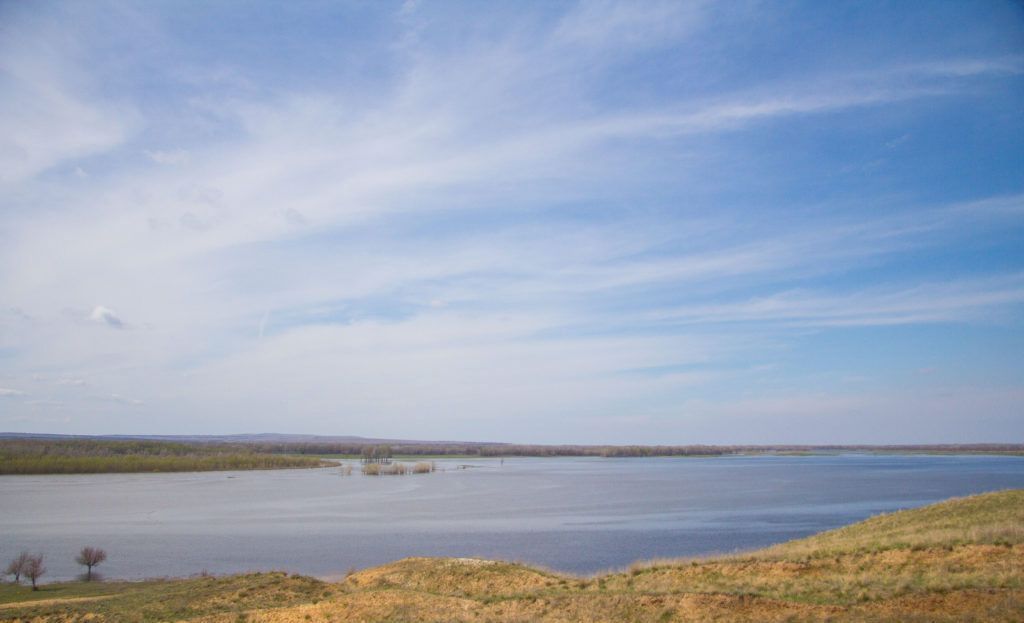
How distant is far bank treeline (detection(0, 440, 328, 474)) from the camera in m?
112

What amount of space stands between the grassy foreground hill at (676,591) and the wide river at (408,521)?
10708 millimetres

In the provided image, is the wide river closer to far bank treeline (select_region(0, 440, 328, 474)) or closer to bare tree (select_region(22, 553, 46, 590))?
bare tree (select_region(22, 553, 46, 590))

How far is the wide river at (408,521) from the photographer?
34.3 metres

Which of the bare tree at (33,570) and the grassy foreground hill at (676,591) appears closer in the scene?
the grassy foreground hill at (676,591)

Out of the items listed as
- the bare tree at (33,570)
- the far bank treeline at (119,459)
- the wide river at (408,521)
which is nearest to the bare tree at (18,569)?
the bare tree at (33,570)

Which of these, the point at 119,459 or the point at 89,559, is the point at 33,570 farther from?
the point at 119,459

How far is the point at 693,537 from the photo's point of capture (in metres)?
38.4

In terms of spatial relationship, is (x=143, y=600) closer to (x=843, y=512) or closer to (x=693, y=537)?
(x=693, y=537)

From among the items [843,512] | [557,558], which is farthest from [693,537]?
[843,512]

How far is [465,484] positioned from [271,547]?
54.0m

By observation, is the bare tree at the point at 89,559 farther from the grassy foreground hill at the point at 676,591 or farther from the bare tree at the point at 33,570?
the grassy foreground hill at the point at 676,591

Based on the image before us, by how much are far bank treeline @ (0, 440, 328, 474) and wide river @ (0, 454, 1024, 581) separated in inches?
986

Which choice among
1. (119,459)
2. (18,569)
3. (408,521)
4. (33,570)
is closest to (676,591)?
(33,570)

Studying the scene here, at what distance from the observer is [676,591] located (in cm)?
1391
